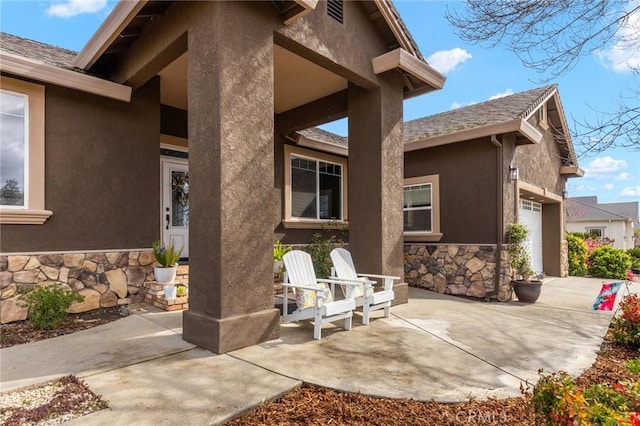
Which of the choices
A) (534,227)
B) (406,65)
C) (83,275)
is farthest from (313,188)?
(534,227)

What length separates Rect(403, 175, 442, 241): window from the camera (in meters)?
8.99

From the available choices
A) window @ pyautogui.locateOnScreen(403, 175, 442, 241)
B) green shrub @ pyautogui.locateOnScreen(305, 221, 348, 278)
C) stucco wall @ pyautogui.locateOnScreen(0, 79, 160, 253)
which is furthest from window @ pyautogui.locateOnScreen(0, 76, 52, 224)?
window @ pyautogui.locateOnScreen(403, 175, 442, 241)

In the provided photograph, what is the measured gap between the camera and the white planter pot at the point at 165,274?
5629mm

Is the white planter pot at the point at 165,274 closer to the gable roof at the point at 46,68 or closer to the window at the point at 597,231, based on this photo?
the gable roof at the point at 46,68

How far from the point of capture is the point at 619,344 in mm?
4711

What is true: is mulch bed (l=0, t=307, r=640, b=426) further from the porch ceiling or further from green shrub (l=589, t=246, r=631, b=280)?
green shrub (l=589, t=246, r=631, b=280)

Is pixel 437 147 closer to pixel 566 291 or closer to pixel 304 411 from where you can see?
pixel 566 291

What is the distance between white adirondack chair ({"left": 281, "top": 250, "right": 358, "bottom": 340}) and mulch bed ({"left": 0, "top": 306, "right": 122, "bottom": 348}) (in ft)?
8.37

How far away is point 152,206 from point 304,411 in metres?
4.64

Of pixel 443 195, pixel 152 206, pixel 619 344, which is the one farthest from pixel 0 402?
pixel 443 195

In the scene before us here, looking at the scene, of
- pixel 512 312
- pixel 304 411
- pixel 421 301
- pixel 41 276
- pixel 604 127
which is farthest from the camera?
→ pixel 421 301

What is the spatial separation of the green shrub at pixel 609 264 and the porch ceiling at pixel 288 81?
38.9ft

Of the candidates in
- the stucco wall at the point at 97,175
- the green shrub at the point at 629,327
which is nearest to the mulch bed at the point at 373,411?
the green shrub at the point at 629,327

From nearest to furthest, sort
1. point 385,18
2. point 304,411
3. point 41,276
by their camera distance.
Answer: point 304,411 → point 41,276 → point 385,18
